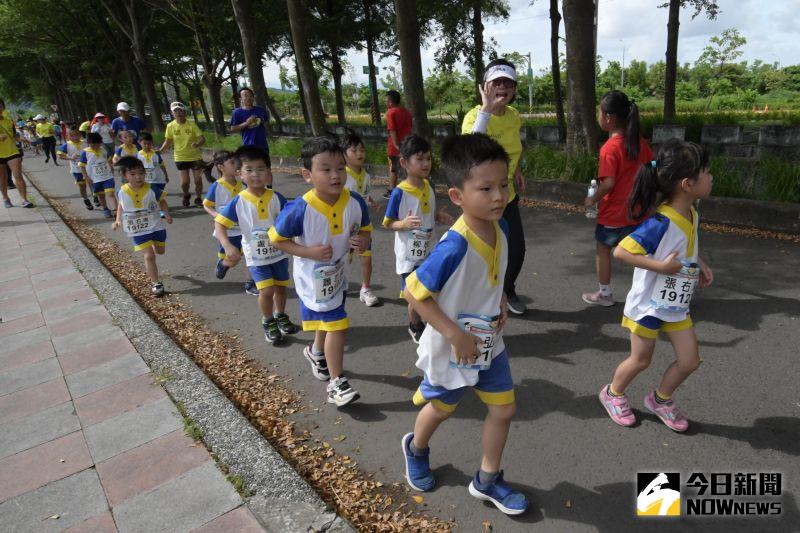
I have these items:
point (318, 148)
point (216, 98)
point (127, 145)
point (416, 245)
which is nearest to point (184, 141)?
point (127, 145)

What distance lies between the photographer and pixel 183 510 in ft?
8.29

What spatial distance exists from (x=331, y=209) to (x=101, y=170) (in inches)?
330

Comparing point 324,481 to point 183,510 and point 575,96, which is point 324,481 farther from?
point 575,96

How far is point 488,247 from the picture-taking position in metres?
2.27

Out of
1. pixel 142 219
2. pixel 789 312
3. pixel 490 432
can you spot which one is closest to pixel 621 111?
pixel 789 312

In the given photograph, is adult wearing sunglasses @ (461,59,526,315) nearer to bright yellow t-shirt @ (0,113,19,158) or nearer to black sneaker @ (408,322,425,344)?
black sneaker @ (408,322,425,344)

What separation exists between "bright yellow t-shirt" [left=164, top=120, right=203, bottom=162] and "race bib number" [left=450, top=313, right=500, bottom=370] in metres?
9.46

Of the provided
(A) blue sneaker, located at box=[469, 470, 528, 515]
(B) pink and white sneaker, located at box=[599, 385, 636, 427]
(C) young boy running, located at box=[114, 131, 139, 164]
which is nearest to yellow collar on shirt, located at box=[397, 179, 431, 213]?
(B) pink and white sneaker, located at box=[599, 385, 636, 427]

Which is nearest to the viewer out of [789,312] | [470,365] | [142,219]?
[470,365]

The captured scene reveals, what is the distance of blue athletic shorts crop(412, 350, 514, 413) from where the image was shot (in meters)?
2.39

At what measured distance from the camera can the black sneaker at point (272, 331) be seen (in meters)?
4.52

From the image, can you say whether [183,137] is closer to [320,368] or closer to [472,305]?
[320,368]

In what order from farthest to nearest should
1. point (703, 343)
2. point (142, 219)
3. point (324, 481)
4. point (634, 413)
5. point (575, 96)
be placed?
point (575, 96)
point (142, 219)
point (703, 343)
point (634, 413)
point (324, 481)

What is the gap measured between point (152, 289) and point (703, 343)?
18.6 ft
